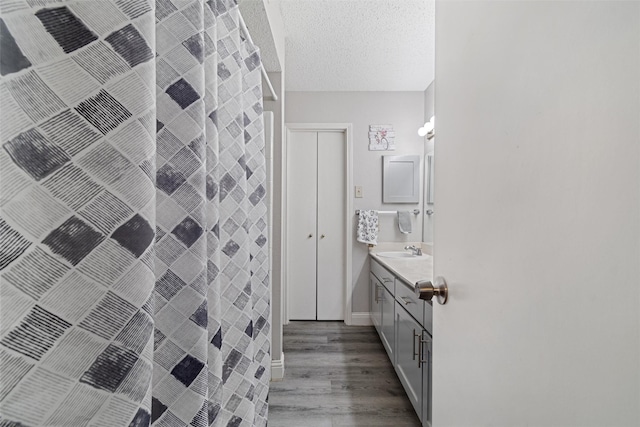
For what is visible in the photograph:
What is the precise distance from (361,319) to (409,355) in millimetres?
1384

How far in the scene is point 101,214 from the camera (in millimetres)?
365

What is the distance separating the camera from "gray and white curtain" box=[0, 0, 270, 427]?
310 mm

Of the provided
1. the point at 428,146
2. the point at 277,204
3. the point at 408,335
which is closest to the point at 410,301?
the point at 408,335

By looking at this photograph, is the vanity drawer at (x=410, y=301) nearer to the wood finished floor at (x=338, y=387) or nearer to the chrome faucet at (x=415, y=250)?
the wood finished floor at (x=338, y=387)

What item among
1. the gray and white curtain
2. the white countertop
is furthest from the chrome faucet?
the gray and white curtain

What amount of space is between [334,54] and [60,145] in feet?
7.79

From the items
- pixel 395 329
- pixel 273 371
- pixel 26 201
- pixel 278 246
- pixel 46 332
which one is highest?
pixel 26 201

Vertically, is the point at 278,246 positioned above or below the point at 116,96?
below

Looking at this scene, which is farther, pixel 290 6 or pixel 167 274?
pixel 290 6

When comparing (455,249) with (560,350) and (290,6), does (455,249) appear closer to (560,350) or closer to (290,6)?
(560,350)

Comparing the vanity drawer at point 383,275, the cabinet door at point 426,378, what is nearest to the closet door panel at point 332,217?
the vanity drawer at point 383,275

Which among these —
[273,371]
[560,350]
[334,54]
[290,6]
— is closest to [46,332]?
[560,350]

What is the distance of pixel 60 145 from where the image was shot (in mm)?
338

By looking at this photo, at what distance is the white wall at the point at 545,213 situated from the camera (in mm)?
288
